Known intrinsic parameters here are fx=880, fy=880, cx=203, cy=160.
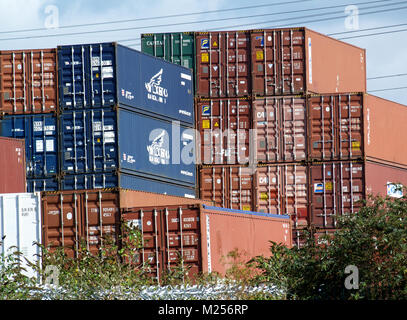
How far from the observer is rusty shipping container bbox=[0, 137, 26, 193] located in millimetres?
28031

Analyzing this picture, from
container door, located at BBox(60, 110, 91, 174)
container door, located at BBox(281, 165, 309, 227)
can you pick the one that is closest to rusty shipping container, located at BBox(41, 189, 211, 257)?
container door, located at BBox(60, 110, 91, 174)

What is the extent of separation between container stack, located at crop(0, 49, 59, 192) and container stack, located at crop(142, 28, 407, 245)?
20.2ft

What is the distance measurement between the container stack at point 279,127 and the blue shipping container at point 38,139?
21.2 ft

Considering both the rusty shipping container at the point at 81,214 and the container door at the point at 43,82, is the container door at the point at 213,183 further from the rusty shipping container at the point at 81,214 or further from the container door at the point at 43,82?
the rusty shipping container at the point at 81,214

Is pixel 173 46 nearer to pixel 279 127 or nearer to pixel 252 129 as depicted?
pixel 252 129

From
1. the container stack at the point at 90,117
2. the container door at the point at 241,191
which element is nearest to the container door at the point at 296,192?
the container door at the point at 241,191

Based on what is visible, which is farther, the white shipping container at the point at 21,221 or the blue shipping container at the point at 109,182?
the blue shipping container at the point at 109,182

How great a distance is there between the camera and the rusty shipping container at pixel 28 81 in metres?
31.6

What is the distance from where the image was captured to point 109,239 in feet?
44.6

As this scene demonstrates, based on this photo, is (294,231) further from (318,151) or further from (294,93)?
(294,93)

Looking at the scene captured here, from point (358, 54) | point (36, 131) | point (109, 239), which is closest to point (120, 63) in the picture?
point (36, 131)

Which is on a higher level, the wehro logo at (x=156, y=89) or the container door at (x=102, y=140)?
the wehro logo at (x=156, y=89)

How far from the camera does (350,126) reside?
34469 millimetres

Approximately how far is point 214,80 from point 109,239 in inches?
890
